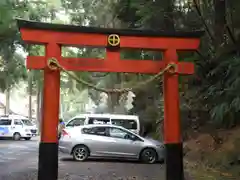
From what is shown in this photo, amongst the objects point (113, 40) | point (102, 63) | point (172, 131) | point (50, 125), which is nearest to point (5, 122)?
point (50, 125)

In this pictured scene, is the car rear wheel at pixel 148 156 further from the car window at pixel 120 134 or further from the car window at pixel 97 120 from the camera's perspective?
the car window at pixel 97 120

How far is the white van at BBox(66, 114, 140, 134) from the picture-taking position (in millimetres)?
22359

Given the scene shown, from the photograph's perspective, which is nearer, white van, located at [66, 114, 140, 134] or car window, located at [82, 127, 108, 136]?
car window, located at [82, 127, 108, 136]

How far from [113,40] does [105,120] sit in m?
14.5

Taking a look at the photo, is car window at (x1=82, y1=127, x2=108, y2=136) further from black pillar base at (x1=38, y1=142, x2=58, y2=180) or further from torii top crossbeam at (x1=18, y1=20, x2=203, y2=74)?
black pillar base at (x1=38, y1=142, x2=58, y2=180)

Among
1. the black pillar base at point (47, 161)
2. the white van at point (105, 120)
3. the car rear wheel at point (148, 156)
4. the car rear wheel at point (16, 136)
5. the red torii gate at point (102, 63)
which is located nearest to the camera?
the black pillar base at point (47, 161)

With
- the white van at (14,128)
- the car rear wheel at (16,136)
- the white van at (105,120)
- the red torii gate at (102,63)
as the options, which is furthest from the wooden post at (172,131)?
the car rear wheel at (16,136)

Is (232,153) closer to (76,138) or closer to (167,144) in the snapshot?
(167,144)

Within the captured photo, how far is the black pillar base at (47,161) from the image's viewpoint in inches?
327

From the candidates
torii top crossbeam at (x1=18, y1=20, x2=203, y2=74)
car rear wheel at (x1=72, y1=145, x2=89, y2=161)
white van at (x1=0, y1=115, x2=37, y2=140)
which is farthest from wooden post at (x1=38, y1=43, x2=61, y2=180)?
white van at (x1=0, y1=115, x2=37, y2=140)

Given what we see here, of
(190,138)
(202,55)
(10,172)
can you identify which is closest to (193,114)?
(190,138)

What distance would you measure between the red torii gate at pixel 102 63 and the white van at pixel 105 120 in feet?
43.9

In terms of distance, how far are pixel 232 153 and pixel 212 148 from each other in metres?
2.18

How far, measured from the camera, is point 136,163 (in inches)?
625
